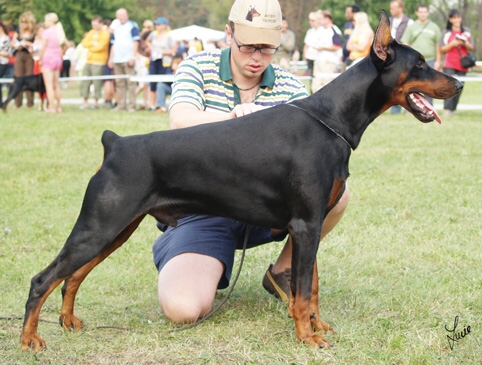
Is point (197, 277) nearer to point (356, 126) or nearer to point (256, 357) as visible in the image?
point (256, 357)

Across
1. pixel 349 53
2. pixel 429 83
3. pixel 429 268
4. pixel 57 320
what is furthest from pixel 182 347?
pixel 349 53

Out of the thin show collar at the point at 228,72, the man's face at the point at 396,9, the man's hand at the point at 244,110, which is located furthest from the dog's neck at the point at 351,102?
the man's face at the point at 396,9

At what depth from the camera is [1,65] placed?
1948 centimetres

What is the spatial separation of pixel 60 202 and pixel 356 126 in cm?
458

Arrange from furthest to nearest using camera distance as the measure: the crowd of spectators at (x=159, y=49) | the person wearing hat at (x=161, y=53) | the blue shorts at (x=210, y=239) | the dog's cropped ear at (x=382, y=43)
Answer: the person wearing hat at (x=161, y=53), the crowd of spectators at (x=159, y=49), the blue shorts at (x=210, y=239), the dog's cropped ear at (x=382, y=43)

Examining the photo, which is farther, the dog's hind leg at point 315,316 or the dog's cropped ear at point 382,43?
the dog's hind leg at point 315,316

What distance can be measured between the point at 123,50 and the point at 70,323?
14.0m

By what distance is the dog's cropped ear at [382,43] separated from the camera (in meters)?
3.33

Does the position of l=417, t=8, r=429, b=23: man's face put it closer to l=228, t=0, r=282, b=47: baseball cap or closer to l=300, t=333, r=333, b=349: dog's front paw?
l=228, t=0, r=282, b=47: baseball cap

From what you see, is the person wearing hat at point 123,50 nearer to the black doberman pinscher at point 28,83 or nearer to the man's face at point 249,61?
the black doberman pinscher at point 28,83

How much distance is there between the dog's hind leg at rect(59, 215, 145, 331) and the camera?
3727mm

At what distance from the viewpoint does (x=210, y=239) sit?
14.0 ft

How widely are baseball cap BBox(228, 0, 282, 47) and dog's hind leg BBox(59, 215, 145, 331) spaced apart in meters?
1.15

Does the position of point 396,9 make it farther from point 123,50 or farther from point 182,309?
point 182,309
